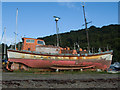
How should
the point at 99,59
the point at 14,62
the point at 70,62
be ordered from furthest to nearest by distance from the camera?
1. the point at 99,59
2. the point at 70,62
3. the point at 14,62

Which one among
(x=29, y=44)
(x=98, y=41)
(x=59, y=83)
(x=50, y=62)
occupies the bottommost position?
(x=59, y=83)

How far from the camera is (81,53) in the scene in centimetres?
2300

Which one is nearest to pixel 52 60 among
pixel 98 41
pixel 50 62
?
pixel 50 62

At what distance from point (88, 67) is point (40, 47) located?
8.59 metres

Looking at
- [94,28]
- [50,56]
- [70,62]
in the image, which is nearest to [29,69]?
[50,56]

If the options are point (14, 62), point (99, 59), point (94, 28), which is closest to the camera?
point (14, 62)

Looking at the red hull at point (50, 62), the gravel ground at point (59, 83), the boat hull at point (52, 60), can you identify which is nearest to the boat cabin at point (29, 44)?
the boat hull at point (52, 60)

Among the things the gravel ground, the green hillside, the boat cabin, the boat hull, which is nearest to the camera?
the gravel ground

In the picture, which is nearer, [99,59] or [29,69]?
[29,69]

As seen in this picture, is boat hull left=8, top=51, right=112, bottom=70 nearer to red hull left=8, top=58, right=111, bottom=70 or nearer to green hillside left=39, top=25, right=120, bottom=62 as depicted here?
red hull left=8, top=58, right=111, bottom=70

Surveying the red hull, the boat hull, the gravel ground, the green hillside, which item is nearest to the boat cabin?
the boat hull

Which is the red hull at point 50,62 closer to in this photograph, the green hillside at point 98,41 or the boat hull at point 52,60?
the boat hull at point 52,60

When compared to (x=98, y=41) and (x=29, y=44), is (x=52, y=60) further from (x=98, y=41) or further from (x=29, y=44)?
(x=98, y=41)

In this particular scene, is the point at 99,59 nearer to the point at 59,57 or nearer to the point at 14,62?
the point at 59,57
